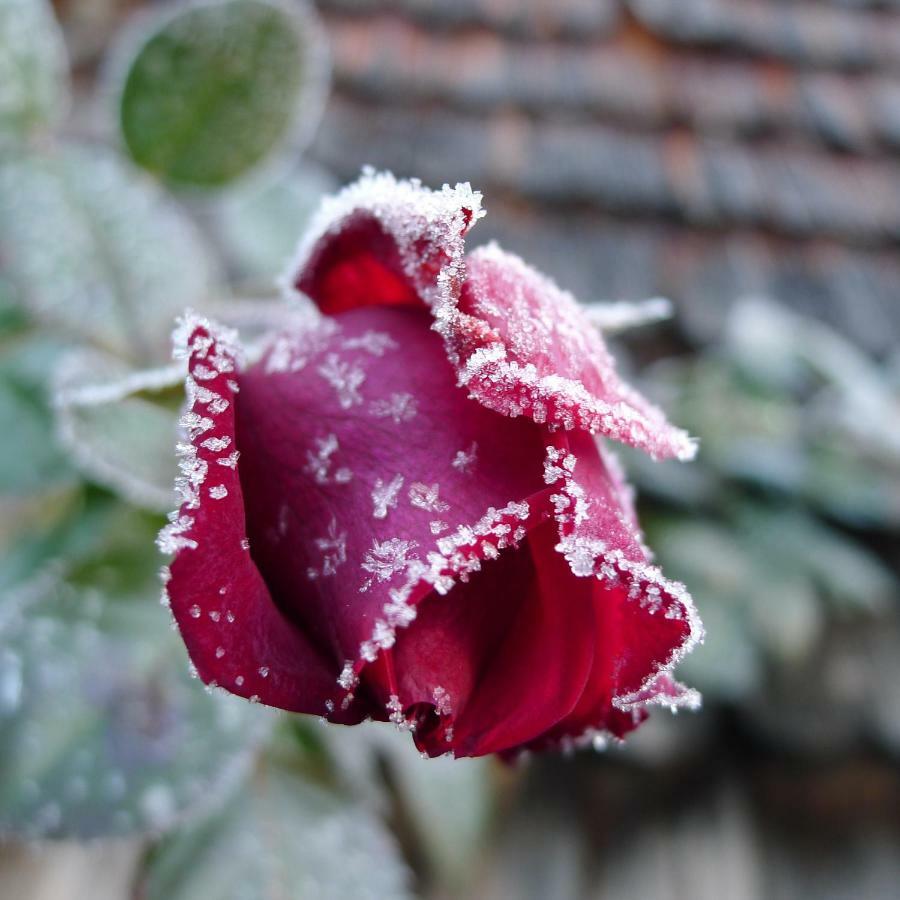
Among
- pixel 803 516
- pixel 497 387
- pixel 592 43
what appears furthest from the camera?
pixel 592 43

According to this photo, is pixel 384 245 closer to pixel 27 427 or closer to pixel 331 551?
pixel 331 551

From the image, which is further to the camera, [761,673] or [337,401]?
[761,673]

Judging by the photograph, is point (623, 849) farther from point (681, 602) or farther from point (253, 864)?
point (681, 602)

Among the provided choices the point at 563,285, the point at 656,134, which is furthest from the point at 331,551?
the point at 656,134

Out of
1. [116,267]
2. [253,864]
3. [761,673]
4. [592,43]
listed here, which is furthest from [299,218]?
[592,43]

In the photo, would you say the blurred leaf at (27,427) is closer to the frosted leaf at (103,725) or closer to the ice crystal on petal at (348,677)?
the frosted leaf at (103,725)

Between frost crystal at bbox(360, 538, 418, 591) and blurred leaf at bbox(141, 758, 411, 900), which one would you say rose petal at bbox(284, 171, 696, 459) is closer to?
frost crystal at bbox(360, 538, 418, 591)

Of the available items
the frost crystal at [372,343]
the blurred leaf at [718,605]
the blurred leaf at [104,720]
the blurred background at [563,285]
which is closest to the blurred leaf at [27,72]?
the blurred background at [563,285]
